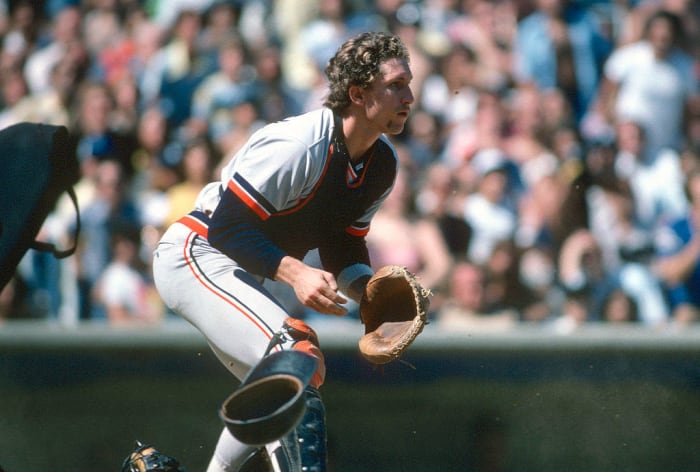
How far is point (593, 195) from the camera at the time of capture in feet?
26.6

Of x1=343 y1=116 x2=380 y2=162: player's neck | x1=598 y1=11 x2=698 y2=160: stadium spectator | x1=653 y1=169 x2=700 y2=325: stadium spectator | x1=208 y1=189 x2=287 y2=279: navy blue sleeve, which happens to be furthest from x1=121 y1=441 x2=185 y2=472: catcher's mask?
x1=598 y1=11 x2=698 y2=160: stadium spectator

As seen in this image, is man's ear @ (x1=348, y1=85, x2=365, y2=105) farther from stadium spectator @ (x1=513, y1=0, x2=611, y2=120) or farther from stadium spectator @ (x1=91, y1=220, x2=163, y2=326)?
stadium spectator @ (x1=513, y1=0, x2=611, y2=120)

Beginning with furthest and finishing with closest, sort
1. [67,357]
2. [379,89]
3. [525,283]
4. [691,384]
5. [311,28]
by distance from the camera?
[311,28] → [525,283] → [67,357] → [691,384] → [379,89]

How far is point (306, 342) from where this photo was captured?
4.29 meters

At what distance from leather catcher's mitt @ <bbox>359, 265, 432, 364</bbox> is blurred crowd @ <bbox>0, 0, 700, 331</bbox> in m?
2.23

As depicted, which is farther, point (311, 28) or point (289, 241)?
point (311, 28)

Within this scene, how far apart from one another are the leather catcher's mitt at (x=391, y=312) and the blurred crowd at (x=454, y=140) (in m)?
2.23

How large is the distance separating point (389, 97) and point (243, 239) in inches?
34.1

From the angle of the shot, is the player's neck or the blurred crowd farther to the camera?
the blurred crowd

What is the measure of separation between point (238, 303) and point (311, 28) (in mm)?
6000

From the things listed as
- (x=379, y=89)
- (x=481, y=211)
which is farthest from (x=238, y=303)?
(x=481, y=211)

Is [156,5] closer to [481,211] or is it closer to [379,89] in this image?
[481,211]

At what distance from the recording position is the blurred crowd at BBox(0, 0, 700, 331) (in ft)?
25.4

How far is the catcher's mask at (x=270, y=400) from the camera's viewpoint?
3.87 metres
